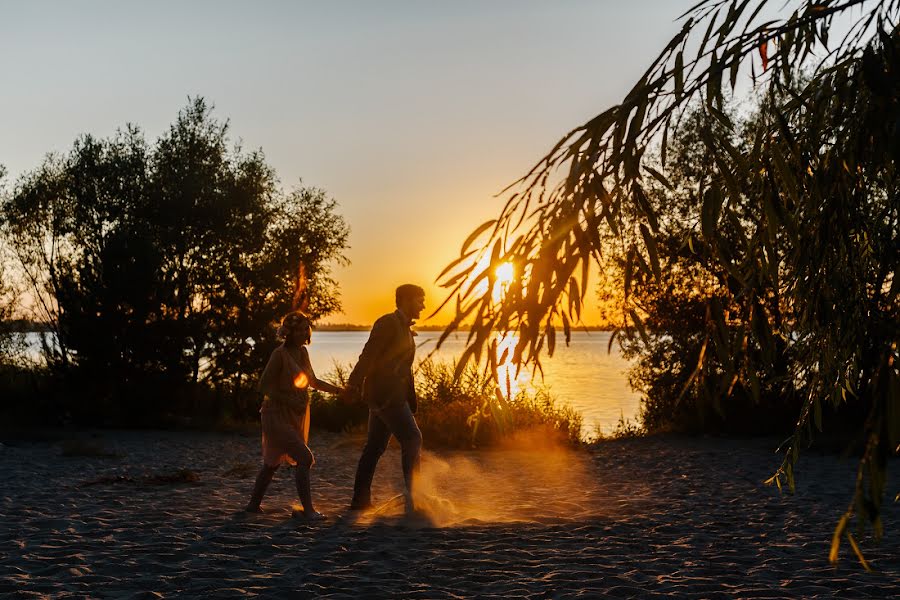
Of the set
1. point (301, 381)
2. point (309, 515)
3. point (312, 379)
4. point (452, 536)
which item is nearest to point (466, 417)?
point (312, 379)

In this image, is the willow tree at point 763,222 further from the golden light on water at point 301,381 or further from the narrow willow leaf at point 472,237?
the golden light on water at point 301,381

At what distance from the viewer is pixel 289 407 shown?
27.5 ft

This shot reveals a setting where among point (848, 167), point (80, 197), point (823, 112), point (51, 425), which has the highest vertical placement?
point (80, 197)

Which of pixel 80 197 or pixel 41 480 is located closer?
pixel 41 480

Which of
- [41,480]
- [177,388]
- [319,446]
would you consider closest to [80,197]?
[177,388]

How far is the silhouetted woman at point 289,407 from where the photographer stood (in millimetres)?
8250

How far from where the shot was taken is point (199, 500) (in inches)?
380

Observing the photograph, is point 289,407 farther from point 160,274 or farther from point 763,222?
point 160,274

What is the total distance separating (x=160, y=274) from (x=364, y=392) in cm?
1461

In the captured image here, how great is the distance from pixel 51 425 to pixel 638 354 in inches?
526

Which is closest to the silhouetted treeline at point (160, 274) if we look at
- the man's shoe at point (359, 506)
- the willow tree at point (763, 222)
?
the man's shoe at point (359, 506)

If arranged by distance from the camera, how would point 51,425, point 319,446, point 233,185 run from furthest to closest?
1. point 233,185
2. point 51,425
3. point 319,446

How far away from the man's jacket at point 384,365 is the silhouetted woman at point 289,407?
49 cm

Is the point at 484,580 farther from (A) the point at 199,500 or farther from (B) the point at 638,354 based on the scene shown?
(B) the point at 638,354
